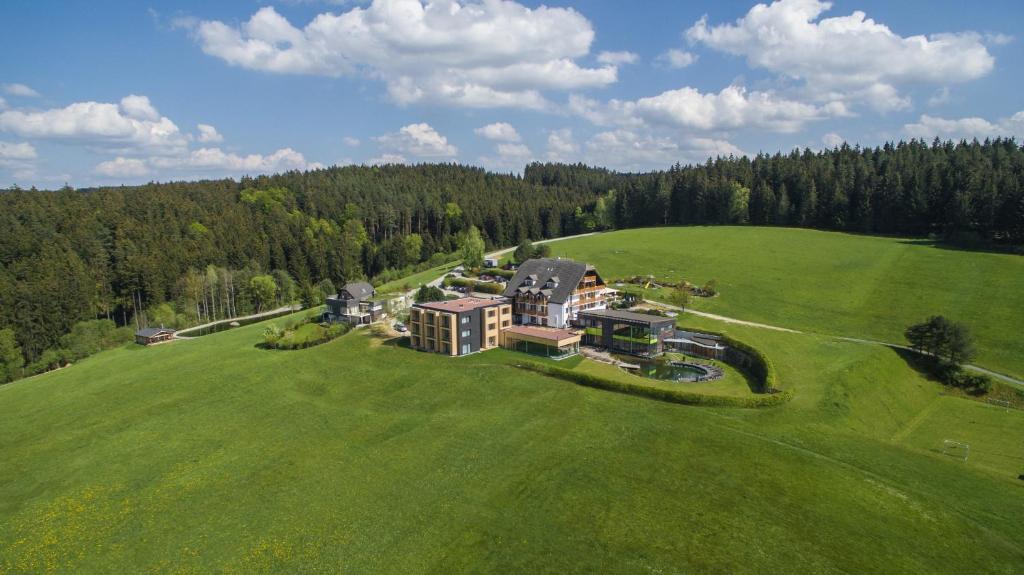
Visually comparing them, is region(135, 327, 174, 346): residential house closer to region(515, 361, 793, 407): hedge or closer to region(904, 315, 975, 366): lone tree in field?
region(515, 361, 793, 407): hedge

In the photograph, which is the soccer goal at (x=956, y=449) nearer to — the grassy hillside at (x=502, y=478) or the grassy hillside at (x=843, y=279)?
the grassy hillside at (x=502, y=478)

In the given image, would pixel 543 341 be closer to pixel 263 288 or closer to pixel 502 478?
Result: pixel 502 478

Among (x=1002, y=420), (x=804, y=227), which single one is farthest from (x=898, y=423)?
(x=804, y=227)

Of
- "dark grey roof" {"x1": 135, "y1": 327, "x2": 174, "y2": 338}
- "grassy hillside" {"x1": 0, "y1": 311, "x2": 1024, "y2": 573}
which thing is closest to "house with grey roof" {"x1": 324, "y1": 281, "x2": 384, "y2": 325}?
"grassy hillside" {"x1": 0, "y1": 311, "x2": 1024, "y2": 573}

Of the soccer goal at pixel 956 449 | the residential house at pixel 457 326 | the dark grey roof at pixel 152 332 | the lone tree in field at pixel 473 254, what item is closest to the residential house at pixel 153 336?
the dark grey roof at pixel 152 332

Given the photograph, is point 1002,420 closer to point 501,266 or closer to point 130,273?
point 501,266

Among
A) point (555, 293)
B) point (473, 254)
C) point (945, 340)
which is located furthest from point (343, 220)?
point (945, 340)

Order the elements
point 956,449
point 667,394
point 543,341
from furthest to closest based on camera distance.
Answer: point 543,341, point 667,394, point 956,449

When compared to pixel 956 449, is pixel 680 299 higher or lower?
higher
